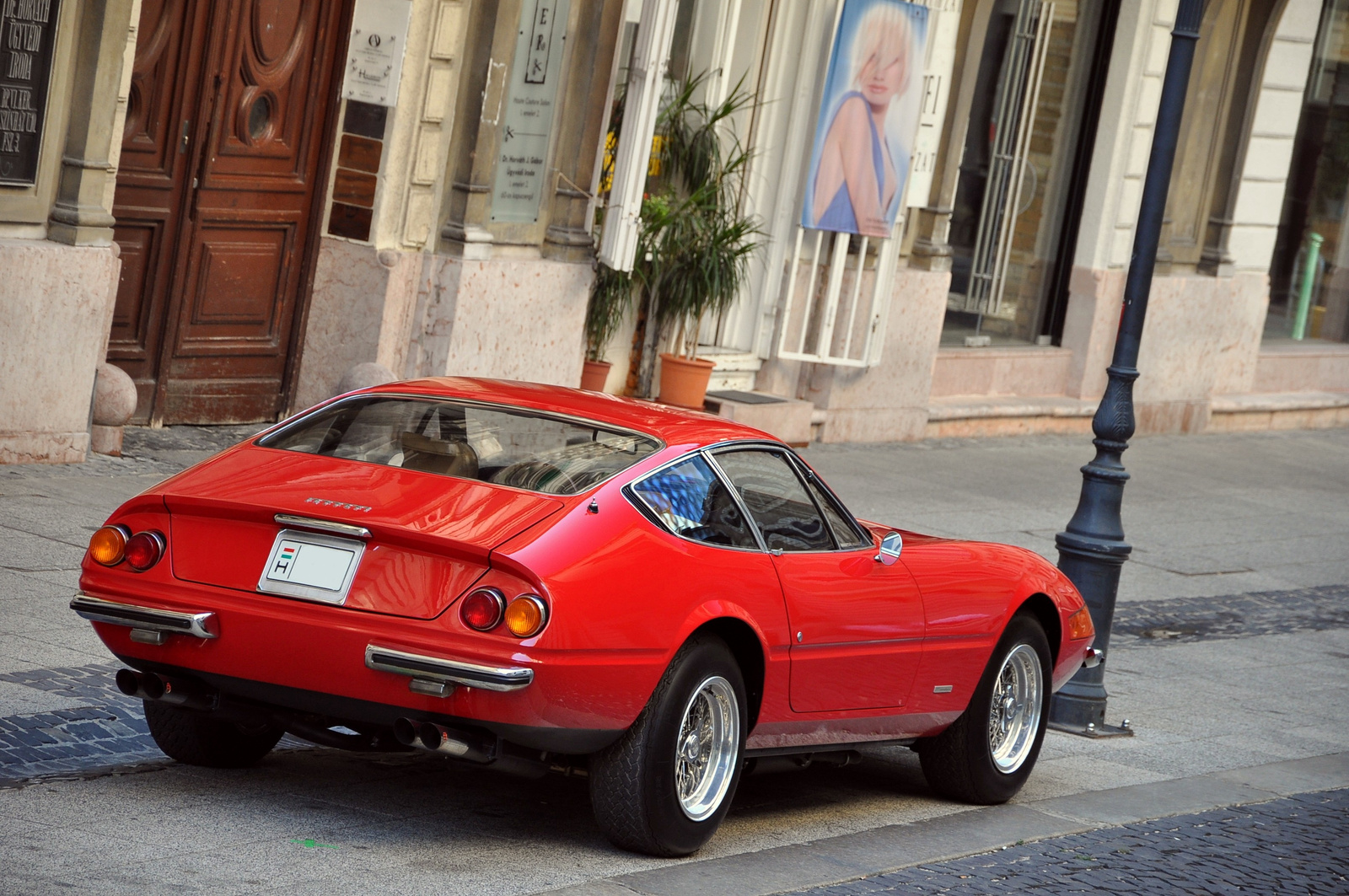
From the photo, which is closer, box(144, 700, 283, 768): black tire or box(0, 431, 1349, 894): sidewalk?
box(0, 431, 1349, 894): sidewalk

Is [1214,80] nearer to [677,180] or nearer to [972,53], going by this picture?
[972,53]

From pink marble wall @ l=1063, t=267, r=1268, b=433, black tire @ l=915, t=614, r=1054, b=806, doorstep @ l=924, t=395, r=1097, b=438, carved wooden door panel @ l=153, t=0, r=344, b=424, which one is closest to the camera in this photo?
black tire @ l=915, t=614, r=1054, b=806

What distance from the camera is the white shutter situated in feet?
43.9

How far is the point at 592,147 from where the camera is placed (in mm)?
13539

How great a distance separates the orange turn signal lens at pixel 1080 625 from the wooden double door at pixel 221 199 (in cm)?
616

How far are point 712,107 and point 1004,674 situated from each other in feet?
27.8

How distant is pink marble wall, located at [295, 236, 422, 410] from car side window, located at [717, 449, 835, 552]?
641 cm

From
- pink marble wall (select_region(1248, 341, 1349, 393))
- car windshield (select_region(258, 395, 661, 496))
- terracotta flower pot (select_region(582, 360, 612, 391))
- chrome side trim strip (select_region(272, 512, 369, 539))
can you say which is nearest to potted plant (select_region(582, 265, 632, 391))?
terracotta flower pot (select_region(582, 360, 612, 391))

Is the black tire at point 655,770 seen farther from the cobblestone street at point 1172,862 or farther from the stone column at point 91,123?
the stone column at point 91,123

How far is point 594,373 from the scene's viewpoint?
14086 millimetres

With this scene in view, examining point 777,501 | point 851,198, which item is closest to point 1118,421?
point 777,501

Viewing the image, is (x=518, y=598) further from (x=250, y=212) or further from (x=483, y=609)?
(x=250, y=212)

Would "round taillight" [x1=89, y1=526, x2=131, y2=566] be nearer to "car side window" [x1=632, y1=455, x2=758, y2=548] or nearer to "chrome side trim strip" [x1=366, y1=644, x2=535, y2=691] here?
"chrome side trim strip" [x1=366, y1=644, x2=535, y2=691]

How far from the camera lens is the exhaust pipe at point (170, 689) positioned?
18.1 feet
